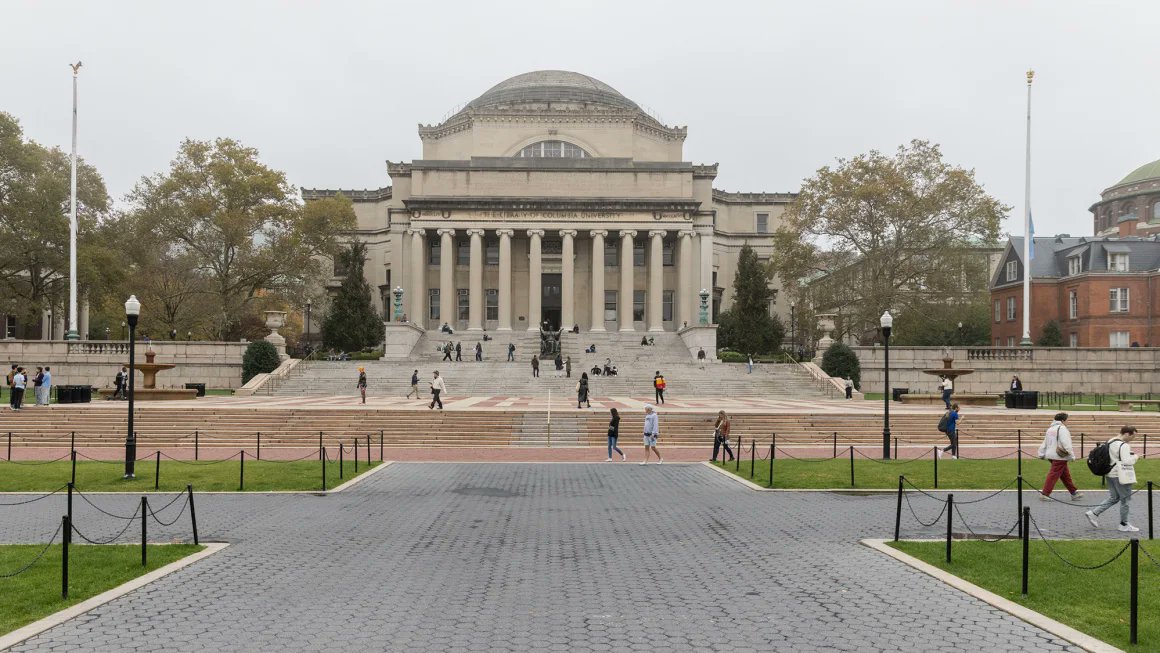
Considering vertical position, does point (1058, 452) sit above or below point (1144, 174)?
below

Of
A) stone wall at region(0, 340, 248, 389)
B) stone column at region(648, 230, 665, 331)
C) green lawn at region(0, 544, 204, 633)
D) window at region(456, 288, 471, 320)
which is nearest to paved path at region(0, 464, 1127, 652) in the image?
green lawn at region(0, 544, 204, 633)

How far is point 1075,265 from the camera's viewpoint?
60.0 meters

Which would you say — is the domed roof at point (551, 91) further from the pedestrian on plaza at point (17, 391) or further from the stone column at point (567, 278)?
the pedestrian on plaza at point (17, 391)

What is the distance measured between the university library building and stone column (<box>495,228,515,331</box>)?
3.8 inches

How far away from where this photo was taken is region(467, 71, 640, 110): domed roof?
2970 inches

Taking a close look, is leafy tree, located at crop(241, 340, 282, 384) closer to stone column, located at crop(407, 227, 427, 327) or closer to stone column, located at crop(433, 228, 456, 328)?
stone column, located at crop(407, 227, 427, 327)

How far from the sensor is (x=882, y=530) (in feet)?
40.9

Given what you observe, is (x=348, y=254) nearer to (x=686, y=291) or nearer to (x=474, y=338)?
(x=474, y=338)

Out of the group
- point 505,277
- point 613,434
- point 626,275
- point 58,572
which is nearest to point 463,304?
point 505,277

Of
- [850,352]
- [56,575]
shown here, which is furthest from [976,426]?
[56,575]

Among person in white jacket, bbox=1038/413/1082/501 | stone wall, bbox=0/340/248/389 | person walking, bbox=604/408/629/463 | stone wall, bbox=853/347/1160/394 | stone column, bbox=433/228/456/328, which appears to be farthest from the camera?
stone column, bbox=433/228/456/328

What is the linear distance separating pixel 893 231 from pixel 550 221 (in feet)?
84.4

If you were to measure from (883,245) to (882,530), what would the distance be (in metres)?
45.2

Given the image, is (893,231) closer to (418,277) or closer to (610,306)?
(610,306)
